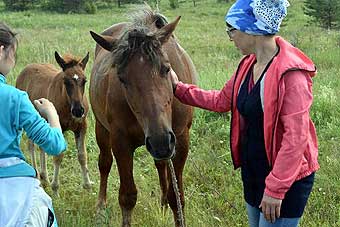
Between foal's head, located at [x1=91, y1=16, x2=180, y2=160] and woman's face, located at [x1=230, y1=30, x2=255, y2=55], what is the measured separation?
0.78m

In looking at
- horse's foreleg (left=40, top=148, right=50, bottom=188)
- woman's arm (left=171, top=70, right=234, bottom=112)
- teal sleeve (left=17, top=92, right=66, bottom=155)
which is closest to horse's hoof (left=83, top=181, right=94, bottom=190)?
horse's foreleg (left=40, top=148, right=50, bottom=188)

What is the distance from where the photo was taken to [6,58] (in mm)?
2906

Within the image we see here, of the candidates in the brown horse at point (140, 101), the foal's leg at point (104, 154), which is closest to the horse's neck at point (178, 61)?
the brown horse at point (140, 101)

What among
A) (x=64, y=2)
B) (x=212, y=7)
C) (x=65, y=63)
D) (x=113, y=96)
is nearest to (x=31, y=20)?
(x=64, y=2)

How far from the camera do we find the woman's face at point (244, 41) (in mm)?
2974

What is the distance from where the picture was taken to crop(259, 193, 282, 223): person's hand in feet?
9.37

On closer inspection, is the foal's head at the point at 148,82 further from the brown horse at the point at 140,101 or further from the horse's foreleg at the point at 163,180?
the horse's foreleg at the point at 163,180

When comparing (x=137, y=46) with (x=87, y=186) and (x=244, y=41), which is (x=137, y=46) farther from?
(x=87, y=186)

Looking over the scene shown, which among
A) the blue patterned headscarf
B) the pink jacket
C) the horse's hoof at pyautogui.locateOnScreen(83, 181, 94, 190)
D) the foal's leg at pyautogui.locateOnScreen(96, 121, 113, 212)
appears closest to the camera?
the pink jacket

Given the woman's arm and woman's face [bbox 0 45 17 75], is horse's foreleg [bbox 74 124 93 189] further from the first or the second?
woman's face [bbox 0 45 17 75]

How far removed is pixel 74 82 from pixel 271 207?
162 inches

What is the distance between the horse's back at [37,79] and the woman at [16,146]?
4.52m

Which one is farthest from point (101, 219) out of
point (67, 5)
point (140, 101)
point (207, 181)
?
point (67, 5)

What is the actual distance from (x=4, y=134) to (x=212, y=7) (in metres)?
42.1
